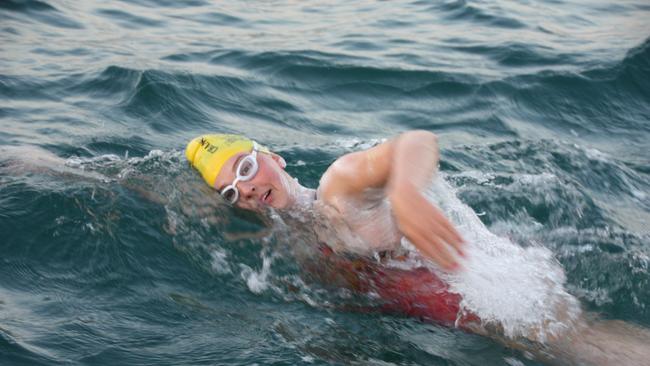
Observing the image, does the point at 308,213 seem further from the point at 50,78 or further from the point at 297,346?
the point at 50,78

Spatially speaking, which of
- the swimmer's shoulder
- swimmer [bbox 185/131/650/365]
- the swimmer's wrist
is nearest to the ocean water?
swimmer [bbox 185/131/650/365]

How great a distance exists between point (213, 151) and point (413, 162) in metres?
2.57

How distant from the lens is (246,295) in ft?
17.6

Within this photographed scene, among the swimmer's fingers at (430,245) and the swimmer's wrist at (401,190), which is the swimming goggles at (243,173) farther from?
the swimmer's fingers at (430,245)

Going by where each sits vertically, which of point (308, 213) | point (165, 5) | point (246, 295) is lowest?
point (246, 295)

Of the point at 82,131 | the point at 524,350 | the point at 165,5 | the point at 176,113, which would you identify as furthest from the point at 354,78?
the point at 524,350

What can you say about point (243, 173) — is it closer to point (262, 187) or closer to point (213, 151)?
point (262, 187)

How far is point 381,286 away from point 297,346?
0.86 metres

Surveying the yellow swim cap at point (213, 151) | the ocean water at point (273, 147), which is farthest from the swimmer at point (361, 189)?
the ocean water at point (273, 147)

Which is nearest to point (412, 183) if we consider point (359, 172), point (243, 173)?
point (359, 172)

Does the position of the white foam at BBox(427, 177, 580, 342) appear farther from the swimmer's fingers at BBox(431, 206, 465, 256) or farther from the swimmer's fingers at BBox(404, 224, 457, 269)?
the swimmer's fingers at BBox(404, 224, 457, 269)

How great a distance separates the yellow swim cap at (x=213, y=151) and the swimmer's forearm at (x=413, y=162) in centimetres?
214

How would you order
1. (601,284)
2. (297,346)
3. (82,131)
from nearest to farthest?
(297,346) < (601,284) < (82,131)

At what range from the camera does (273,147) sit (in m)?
8.31
